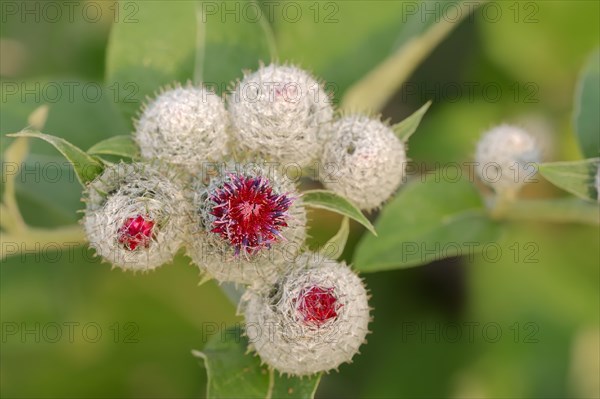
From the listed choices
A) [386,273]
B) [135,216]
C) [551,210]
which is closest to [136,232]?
[135,216]

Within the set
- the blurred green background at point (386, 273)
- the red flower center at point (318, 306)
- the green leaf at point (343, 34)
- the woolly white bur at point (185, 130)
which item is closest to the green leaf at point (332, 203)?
the red flower center at point (318, 306)

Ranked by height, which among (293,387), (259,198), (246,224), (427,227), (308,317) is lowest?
(293,387)

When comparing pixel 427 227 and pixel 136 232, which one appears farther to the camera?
pixel 427 227

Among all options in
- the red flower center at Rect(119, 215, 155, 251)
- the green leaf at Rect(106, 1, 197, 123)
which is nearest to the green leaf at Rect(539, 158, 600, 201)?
the red flower center at Rect(119, 215, 155, 251)

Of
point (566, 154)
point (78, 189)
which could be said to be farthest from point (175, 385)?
point (566, 154)

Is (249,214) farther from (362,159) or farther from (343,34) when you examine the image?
(343,34)

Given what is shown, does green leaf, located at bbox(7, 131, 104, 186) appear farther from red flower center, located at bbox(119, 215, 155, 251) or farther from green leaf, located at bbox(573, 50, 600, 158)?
green leaf, located at bbox(573, 50, 600, 158)

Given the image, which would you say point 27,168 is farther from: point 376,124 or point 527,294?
point 527,294
